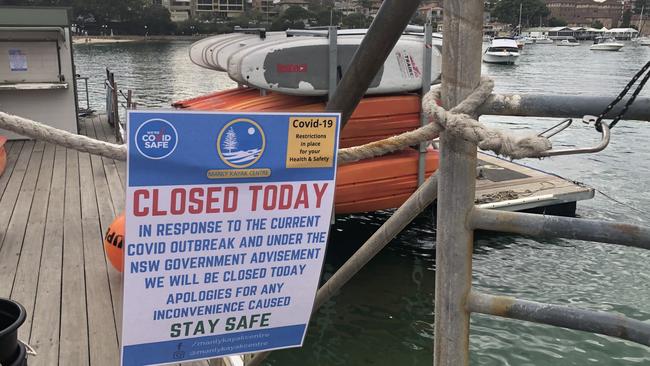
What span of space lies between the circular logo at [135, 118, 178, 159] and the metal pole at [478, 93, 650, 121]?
95cm

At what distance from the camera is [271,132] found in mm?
2020

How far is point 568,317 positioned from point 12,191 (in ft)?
25.1

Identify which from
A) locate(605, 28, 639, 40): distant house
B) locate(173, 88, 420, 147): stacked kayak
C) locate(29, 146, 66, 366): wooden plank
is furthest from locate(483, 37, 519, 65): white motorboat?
locate(605, 28, 639, 40): distant house

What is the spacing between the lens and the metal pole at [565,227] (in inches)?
72.3

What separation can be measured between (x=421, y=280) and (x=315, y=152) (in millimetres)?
6806

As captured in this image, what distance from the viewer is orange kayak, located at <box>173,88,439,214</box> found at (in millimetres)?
7426

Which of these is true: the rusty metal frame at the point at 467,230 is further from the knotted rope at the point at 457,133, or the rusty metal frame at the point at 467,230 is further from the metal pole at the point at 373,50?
the metal pole at the point at 373,50

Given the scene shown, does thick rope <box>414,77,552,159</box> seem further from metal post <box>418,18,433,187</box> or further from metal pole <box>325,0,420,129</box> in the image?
metal post <box>418,18,433,187</box>

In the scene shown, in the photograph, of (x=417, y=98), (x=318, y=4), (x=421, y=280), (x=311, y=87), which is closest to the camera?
(x=311, y=87)

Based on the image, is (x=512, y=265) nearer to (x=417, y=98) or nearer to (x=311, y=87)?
(x=417, y=98)

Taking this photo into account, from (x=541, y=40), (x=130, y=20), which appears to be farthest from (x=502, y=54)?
(x=130, y=20)

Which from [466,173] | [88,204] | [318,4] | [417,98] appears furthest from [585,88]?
[318,4]

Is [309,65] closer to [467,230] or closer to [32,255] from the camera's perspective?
[32,255]

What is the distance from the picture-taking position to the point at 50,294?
5020 mm
